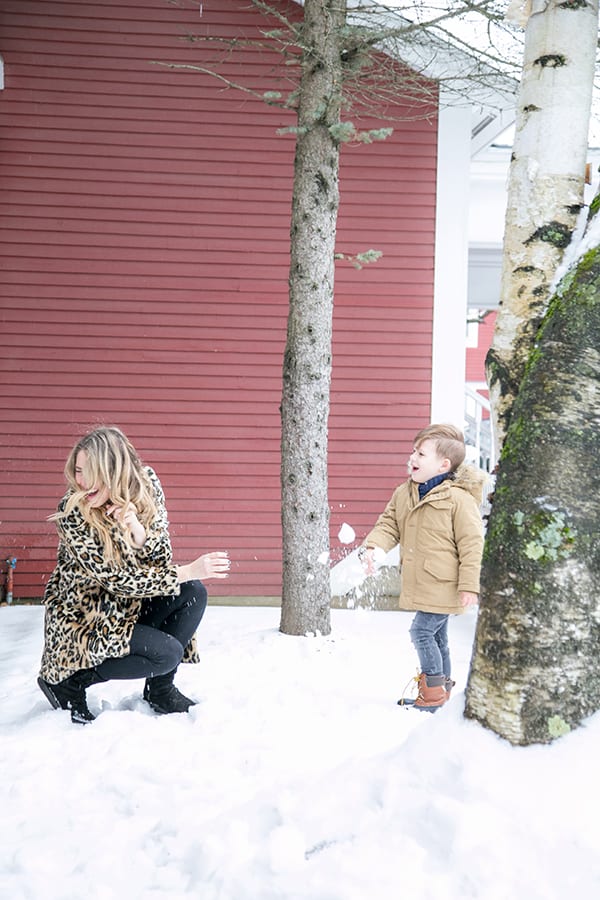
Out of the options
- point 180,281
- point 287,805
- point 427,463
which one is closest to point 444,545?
point 427,463

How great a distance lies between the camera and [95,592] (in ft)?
11.7

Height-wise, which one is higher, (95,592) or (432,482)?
(432,482)

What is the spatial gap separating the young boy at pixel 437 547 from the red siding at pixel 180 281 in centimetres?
364

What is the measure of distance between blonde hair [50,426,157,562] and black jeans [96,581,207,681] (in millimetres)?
359

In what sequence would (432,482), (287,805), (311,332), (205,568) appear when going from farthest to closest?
(311,332)
(432,482)
(205,568)
(287,805)

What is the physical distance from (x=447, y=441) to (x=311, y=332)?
173 cm

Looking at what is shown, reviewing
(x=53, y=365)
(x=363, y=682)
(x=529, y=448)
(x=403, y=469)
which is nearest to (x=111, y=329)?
(x=53, y=365)

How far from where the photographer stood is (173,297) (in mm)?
7629

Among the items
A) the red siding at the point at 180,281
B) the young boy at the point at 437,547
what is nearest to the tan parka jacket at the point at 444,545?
the young boy at the point at 437,547

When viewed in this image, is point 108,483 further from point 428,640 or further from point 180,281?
point 180,281

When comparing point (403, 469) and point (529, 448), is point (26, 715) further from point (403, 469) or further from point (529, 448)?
point (403, 469)

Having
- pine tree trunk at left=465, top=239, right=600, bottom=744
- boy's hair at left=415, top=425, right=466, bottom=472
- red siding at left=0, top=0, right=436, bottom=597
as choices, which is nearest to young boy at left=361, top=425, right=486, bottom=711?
boy's hair at left=415, top=425, right=466, bottom=472

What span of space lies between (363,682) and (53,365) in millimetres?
4253

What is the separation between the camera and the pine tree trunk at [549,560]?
2.18 m
